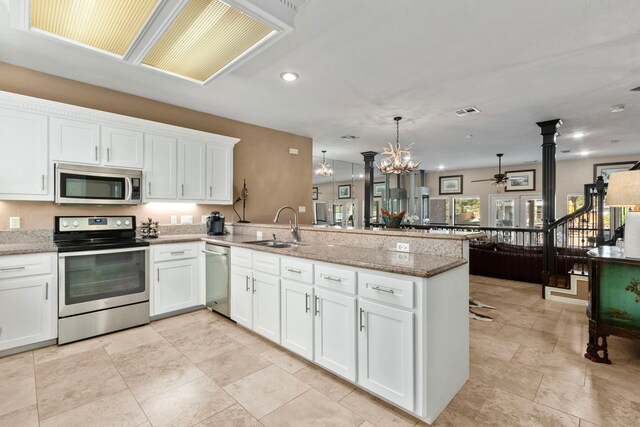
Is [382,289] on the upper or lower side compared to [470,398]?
upper

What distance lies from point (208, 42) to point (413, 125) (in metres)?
3.78

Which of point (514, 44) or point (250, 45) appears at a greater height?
point (514, 44)

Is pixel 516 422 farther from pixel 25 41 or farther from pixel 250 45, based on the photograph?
pixel 25 41

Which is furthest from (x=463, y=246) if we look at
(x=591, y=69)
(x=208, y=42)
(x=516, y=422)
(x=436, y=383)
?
(x=591, y=69)

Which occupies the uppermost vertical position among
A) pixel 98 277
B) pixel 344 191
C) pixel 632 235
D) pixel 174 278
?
pixel 344 191

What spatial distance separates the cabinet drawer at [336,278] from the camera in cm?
203

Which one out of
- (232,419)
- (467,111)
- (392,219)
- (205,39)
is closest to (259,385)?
(232,419)

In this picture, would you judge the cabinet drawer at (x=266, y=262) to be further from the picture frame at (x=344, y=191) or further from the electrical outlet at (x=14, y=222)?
the picture frame at (x=344, y=191)

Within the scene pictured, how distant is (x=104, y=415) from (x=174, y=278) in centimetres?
175

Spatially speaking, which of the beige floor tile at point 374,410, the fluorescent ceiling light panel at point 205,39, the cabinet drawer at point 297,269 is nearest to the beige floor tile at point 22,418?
the cabinet drawer at point 297,269

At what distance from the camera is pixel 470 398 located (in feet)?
6.57

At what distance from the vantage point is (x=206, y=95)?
377 centimetres

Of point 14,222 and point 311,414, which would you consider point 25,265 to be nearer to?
point 14,222

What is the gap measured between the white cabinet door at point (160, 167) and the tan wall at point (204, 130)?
0.34 meters
